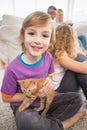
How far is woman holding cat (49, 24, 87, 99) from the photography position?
127cm

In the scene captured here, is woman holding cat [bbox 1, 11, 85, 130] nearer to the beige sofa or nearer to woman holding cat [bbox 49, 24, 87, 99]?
woman holding cat [bbox 49, 24, 87, 99]

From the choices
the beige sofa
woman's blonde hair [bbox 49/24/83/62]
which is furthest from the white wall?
woman's blonde hair [bbox 49/24/83/62]

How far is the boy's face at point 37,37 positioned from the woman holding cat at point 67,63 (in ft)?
0.74

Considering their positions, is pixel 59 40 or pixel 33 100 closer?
pixel 33 100

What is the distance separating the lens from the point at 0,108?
5.10ft

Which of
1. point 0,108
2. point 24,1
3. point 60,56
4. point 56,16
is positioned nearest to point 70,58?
point 60,56

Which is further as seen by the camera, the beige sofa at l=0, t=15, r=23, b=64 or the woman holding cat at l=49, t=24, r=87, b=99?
the beige sofa at l=0, t=15, r=23, b=64

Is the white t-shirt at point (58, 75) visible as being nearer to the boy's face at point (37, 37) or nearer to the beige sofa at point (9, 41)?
the boy's face at point (37, 37)

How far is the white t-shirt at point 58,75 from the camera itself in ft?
4.38

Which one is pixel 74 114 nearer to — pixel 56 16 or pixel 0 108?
pixel 0 108

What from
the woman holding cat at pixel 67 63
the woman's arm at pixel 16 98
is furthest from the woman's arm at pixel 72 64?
the woman's arm at pixel 16 98

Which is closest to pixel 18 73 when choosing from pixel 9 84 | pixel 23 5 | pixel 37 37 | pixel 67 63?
pixel 9 84

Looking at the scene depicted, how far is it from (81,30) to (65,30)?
130 cm

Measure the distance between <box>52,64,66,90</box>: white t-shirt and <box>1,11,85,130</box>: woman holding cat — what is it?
3.5 inches
